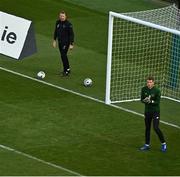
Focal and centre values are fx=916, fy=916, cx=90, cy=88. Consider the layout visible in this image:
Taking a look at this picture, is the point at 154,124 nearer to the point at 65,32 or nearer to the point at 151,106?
the point at 151,106

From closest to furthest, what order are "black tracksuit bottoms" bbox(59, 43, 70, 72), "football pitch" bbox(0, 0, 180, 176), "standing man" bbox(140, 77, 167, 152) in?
"football pitch" bbox(0, 0, 180, 176) < "standing man" bbox(140, 77, 167, 152) < "black tracksuit bottoms" bbox(59, 43, 70, 72)

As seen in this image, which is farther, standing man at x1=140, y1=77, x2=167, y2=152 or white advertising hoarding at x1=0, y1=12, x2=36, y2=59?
white advertising hoarding at x1=0, y1=12, x2=36, y2=59

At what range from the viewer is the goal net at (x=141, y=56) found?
2542 centimetres

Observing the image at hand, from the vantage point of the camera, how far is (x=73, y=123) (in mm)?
22969

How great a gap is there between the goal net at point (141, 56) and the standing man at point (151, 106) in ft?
12.9

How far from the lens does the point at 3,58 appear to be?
93.4ft

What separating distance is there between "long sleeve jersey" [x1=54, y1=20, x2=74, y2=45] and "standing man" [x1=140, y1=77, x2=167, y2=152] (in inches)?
239

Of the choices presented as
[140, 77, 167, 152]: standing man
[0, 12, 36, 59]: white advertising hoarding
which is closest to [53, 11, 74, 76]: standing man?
[0, 12, 36, 59]: white advertising hoarding

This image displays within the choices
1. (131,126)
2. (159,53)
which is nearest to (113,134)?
(131,126)

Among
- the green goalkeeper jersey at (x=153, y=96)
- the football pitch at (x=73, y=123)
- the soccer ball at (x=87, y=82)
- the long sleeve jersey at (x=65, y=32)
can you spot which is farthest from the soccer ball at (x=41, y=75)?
the green goalkeeper jersey at (x=153, y=96)

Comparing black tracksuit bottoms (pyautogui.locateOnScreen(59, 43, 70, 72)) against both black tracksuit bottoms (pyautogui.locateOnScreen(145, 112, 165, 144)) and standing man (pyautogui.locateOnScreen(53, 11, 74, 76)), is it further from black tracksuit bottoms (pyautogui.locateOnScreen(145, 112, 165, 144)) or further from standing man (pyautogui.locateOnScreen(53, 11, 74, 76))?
black tracksuit bottoms (pyautogui.locateOnScreen(145, 112, 165, 144))

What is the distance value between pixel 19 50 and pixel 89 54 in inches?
95.6

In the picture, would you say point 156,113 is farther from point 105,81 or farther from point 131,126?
point 105,81

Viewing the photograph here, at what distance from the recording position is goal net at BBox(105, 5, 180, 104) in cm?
2542
